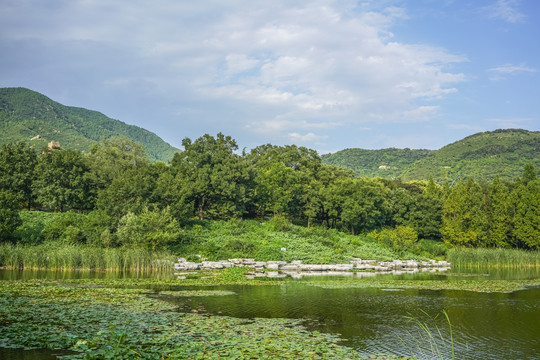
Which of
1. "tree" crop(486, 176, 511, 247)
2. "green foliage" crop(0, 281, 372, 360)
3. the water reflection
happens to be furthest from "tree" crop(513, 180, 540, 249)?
"green foliage" crop(0, 281, 372, 360)

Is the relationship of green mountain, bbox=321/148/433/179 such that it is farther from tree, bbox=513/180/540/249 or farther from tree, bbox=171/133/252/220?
tree, bbox=171/133/252/220

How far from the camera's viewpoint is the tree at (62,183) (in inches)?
1747

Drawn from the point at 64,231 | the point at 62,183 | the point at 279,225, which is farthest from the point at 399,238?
the point at 62,183

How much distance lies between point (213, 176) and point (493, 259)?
32071 mm

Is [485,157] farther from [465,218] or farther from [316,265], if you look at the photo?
[316,265]

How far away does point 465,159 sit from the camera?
10731 cm

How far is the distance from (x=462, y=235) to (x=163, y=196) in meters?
36.0

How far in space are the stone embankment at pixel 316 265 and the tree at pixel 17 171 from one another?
76.0ft

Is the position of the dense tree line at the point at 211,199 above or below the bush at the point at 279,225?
above

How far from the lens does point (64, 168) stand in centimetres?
4609

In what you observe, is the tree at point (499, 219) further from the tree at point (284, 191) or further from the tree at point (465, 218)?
the tree at point (284, 191)

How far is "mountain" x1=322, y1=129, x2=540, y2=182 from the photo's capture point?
9562cm

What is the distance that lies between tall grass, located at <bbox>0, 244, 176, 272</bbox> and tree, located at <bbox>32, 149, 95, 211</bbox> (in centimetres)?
1382

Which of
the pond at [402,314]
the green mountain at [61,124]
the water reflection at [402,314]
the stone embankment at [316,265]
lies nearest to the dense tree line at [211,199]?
the stone embankment at [316,265]
